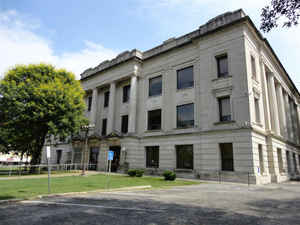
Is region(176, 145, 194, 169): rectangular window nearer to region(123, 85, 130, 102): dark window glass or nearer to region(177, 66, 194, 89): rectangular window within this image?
region(177, 66, 194, 89): rectangular window

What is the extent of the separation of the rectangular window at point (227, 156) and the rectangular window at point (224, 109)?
272 centimetres

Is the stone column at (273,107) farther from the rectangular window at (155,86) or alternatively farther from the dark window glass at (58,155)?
the dark window glass at (58,155)

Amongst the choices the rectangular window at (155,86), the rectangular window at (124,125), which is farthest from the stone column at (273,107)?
the rectangular window at (124,125)

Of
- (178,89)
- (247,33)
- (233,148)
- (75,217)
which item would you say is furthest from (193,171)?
(75,217)

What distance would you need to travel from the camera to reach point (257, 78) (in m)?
23.5

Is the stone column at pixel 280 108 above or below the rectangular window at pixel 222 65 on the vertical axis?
below

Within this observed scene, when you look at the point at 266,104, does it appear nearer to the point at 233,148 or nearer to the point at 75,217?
the point at 233,148

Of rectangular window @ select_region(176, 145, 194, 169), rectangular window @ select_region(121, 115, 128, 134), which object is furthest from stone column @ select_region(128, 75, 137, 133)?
rectangular window @ select_region(176, 145, 194, 169)

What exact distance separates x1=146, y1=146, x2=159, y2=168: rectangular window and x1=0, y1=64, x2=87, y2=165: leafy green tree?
923cm

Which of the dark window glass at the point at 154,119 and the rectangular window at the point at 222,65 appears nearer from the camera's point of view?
the rectangular window at the point at 222,65

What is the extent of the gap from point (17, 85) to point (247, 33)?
25756 mm

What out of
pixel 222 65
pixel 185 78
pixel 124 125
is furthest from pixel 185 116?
pixel 124 125

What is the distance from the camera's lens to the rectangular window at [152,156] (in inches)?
1041

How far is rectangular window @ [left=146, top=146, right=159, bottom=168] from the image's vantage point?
26453mm
